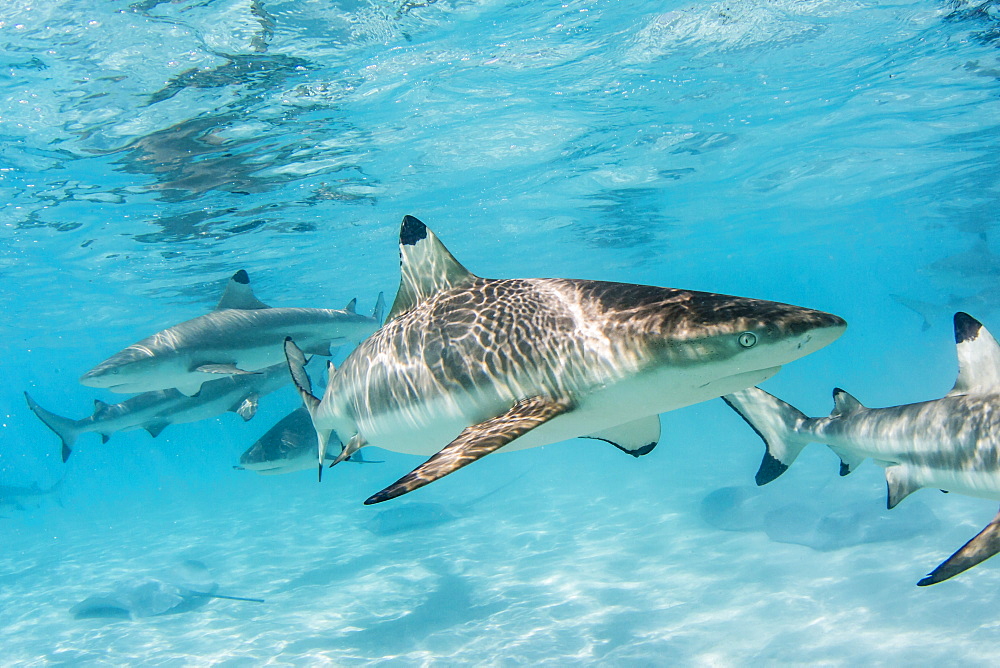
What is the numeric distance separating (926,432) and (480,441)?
4.14 m

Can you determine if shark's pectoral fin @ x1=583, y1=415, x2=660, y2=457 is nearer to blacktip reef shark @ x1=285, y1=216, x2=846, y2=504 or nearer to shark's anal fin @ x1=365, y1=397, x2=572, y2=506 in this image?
blacktip reef shark @ x1=285, y1=216, x2=846, y2=504

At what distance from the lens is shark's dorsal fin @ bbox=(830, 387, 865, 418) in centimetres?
552

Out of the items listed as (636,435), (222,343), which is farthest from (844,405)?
(222,343)

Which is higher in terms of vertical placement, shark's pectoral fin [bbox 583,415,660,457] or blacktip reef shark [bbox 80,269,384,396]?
blacktip reef shark [bbox 80,269,384,396]

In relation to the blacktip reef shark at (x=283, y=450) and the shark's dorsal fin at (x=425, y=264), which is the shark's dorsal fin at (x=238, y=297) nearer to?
the blacktip reef shark at (x=283, y=450)

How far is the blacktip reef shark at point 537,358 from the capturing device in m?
2.60

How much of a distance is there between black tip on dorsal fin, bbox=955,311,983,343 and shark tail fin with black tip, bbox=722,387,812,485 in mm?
1478

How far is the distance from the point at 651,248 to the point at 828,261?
32521 mm

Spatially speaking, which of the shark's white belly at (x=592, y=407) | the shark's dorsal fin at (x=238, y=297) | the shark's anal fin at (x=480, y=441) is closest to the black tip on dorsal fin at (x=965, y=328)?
the shark's white belly at (x=592, y=407)

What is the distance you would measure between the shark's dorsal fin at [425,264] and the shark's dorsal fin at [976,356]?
3922 mm

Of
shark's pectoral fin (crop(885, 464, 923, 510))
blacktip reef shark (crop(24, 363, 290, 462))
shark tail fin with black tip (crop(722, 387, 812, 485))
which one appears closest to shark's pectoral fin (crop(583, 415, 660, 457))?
shark tail fin with black tip (crop(722, 387, 812, 485))

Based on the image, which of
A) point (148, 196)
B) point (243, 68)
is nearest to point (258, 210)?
point (148, 196)

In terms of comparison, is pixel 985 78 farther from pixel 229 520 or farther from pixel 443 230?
pixel 229 520

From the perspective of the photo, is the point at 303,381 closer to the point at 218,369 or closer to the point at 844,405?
the point at 218,369
